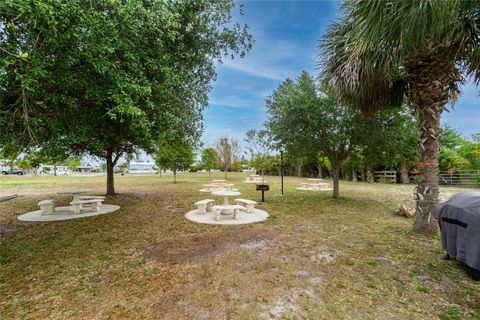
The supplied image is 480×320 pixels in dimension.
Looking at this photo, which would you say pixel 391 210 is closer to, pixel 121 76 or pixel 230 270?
pixel 230 270

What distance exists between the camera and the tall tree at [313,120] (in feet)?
32.5

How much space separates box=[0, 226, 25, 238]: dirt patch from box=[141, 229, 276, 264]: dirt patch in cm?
431

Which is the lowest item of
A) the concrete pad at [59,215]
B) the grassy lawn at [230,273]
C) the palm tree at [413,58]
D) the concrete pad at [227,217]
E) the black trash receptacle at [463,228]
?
the grassy lawn at [230,273]

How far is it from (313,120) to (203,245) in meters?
7.32

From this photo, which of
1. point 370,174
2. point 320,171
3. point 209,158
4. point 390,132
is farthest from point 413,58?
point 209,158

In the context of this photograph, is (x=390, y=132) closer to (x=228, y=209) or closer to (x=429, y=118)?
(x=429, y=118)

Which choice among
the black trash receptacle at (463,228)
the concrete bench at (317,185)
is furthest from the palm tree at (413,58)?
the concrete bench at (317,185)

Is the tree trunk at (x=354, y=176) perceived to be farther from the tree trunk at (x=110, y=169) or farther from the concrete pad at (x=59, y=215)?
the concrete pad at (x=59, y=215)

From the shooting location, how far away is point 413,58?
5.50 metres

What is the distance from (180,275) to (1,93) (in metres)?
4.12

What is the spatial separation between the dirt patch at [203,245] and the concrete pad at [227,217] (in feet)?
3.29

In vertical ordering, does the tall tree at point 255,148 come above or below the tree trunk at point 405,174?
above

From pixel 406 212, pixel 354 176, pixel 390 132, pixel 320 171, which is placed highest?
pixel 390 132

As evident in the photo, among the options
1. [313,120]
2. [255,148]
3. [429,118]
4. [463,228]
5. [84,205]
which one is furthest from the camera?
[255,148]
